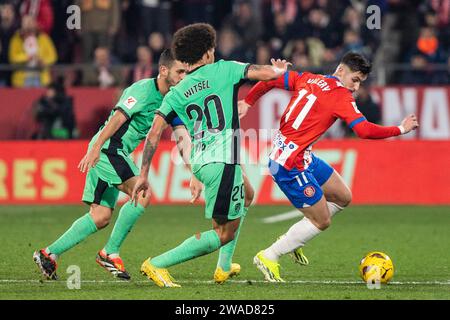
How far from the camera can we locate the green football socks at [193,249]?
8906 mm

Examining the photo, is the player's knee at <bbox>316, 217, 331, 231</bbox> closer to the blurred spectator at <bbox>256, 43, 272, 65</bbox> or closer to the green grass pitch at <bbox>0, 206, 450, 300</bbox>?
the green grass pitch at <bbox>0, 206, 450, 300</bbox>

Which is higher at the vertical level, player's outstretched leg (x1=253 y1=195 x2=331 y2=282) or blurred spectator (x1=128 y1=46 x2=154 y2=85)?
blurred spectator (x1=128 y1=46 x2=154 y2=85)

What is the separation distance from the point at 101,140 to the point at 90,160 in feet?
0.87

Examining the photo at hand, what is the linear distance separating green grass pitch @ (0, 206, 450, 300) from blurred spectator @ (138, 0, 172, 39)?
4.21 meters

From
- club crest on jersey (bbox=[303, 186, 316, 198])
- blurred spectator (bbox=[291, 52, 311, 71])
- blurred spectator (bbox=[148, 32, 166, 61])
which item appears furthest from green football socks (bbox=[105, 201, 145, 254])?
blurred spectator (bbox=[148, 32, 166, 61])

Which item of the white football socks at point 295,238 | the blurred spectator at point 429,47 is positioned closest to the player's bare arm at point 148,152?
the white football socks at point 295,238

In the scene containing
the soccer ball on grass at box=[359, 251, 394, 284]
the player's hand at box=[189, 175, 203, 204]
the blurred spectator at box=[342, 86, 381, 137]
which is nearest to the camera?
the player's hand at box=[189, 175, 203, 204]

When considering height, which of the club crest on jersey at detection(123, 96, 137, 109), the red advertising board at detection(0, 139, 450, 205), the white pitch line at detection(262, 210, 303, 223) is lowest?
the white pitch line at detection(262, 210, 303, 223)

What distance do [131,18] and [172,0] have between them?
972mm

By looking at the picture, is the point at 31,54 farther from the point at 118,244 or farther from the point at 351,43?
the point at 118,244

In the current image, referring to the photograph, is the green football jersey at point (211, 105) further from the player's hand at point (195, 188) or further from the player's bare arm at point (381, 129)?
the player's bare arm at point (381, 129)

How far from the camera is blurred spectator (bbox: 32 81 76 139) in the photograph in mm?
18250

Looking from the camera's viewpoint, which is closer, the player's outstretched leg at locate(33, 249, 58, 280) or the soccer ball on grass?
the soccer ball on grass

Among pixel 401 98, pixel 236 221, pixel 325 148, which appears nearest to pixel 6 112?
pixel 325 148
